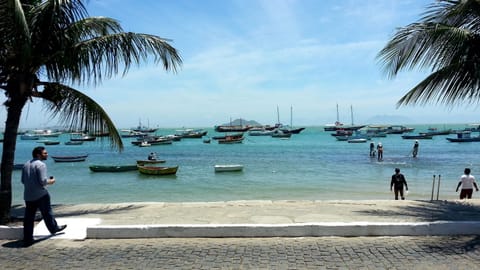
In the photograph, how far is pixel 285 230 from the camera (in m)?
6.80

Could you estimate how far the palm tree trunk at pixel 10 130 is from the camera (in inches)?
295

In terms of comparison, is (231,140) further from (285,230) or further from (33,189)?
(33,189)

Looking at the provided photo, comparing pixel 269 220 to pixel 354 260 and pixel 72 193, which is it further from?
pixel 72 193

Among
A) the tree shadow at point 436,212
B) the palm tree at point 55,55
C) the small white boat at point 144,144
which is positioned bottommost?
the small white boat at point 144,144

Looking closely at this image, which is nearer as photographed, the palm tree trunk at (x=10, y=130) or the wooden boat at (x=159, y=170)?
the palm tree trunk at (x=10, y=130)

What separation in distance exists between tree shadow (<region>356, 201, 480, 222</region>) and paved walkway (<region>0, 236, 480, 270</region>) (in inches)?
48.2

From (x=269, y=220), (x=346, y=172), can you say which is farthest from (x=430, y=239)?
(x=346, y=172)

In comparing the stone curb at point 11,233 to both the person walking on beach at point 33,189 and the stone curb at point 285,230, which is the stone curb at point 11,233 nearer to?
the person walking on beach at point 33,189

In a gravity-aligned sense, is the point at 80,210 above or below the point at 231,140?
above

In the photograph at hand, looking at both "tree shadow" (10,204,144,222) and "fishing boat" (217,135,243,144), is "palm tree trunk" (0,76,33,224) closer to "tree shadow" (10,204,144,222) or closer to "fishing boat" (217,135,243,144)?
"tree shadow" (10,204,144,222)

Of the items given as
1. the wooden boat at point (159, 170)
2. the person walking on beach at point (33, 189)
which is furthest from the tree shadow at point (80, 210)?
the wooden boat at point (159, 170)

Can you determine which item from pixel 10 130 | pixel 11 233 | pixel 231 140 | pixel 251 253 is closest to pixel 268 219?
pixel 251 253

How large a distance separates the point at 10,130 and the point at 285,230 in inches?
214

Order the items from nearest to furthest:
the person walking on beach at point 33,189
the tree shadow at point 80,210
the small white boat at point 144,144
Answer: the person walking on beach at point 33,189, the tree shadow at point 80,210, the small white boat at point 144,144
